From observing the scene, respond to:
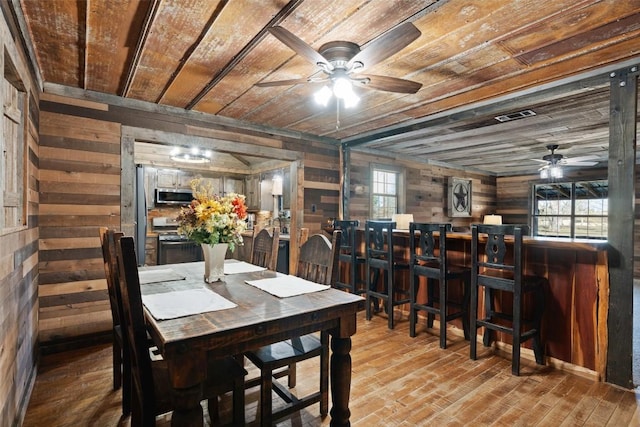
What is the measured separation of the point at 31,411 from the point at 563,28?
412cm

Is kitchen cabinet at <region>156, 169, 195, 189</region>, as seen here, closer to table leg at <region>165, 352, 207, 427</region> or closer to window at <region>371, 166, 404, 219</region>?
window at <region>371, 166, 404, 219</region>

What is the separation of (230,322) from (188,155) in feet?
19.3

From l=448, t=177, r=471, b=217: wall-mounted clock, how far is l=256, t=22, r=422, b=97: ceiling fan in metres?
5.05

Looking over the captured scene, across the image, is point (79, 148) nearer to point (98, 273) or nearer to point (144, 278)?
point (98, 273)

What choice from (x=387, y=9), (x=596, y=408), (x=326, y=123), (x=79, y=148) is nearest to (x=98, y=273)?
(x=79, y=148)

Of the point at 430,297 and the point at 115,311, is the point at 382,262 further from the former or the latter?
the point at 115,311

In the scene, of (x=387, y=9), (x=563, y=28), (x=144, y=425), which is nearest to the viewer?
(x=144, y=425)

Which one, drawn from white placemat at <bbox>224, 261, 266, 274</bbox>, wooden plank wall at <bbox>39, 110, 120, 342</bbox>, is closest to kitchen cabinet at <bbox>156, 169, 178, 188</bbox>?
wooden plank wall at <bbox>39, 110, 120, 342</bbox>

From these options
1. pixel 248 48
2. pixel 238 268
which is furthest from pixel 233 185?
pixel 248 48

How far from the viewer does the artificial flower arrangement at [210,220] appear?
2.04 meters

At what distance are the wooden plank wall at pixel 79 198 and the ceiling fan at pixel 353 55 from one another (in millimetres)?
1925

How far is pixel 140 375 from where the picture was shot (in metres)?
1.40

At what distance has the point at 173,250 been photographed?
21.5 feet

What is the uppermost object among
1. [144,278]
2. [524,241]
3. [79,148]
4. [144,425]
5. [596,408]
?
[79,148]
